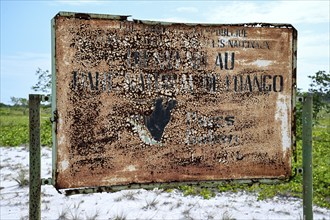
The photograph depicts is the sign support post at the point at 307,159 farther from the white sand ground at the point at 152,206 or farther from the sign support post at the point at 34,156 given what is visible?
the sign support post at the point at 34,156

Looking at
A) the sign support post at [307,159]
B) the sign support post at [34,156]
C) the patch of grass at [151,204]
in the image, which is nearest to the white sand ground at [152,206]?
the patch of grass at [151,204]

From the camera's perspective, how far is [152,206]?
15.9 ft

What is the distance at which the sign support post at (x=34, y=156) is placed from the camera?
2869mm

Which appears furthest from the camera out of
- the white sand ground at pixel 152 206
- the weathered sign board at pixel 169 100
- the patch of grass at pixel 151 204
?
the patch of grass at pixel 151 204

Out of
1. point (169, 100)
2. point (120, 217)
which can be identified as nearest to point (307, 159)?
point (169, 100)

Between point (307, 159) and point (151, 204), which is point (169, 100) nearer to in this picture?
point (307, 159)

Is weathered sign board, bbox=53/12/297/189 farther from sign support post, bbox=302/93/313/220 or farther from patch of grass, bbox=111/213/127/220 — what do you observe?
patch of grass, bbox=111/213/127/220

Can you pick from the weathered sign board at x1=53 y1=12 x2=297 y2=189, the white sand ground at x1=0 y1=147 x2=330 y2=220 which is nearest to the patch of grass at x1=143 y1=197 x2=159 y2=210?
the white sand ground at x1=0 y1=147 x2=330 y2=220

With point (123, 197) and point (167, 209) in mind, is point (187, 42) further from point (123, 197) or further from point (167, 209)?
point (123, 197)

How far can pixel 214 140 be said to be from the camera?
10.1 ft

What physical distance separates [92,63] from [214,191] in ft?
11.6

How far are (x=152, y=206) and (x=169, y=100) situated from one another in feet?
7.53

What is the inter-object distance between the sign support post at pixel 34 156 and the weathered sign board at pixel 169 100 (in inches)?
7.8

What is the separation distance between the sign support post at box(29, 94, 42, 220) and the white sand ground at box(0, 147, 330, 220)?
151 centimetres
